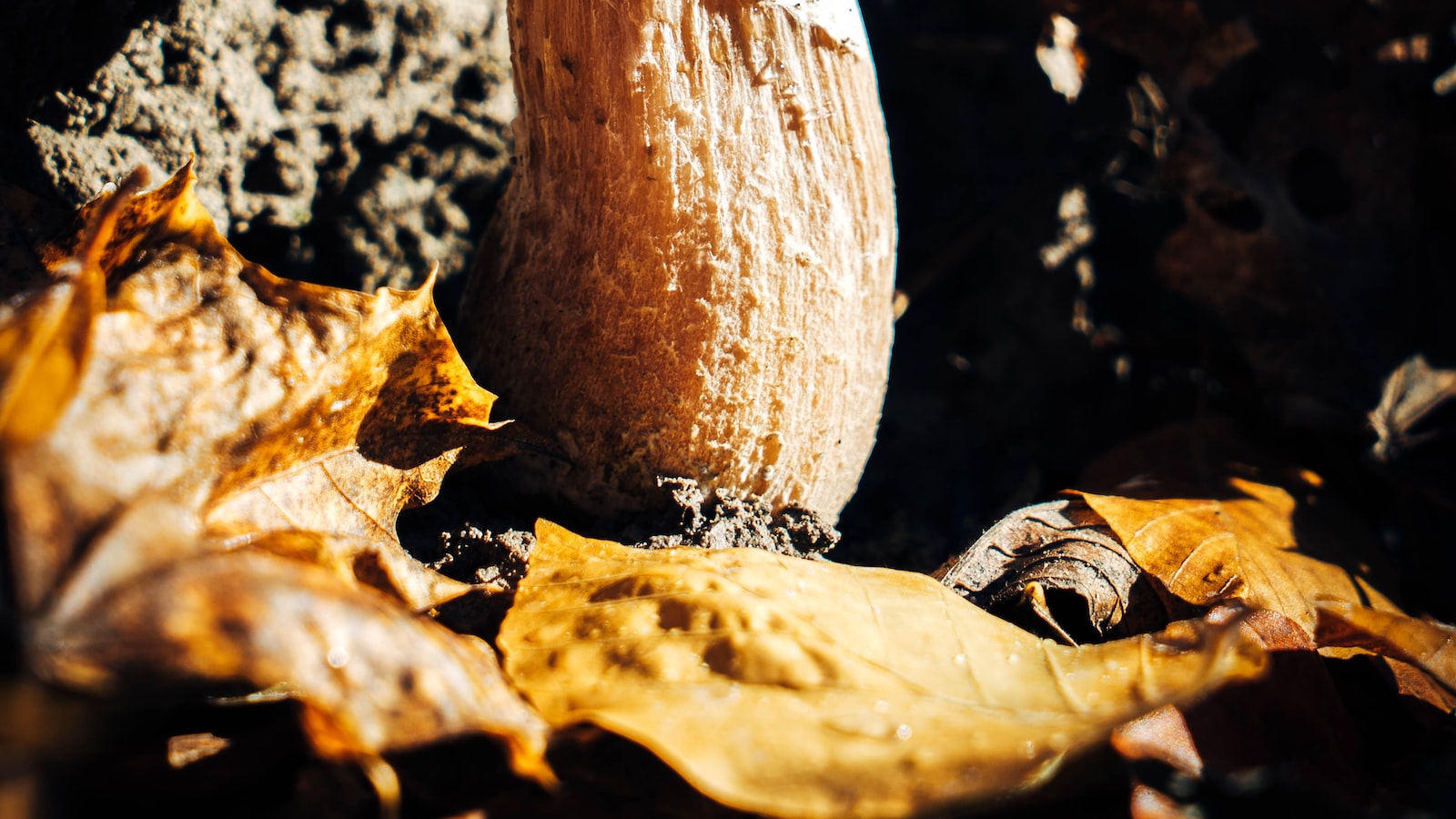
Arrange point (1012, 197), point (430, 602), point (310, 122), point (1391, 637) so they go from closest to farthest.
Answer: point (430, 602) < point (1391, 637) < point (310, 122) < point (1012, 197)

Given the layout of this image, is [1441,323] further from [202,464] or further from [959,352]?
[202,464]

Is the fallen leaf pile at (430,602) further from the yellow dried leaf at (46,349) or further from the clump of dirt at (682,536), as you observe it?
the clump of dirt at (682,536)

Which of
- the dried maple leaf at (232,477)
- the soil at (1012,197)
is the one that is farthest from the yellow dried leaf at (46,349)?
the soil at (1012,197)

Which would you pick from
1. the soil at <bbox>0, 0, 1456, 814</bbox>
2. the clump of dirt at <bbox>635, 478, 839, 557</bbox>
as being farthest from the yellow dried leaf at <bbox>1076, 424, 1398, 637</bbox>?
the clump of dirt at <bbox>635, 478, 839, 557</bbox>

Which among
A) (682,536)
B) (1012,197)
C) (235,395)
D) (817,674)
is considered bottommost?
(682,536)

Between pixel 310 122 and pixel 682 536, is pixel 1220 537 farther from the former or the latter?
pixel 310 122

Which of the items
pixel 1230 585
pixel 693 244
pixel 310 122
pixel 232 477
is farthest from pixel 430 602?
pixel 1230 585
